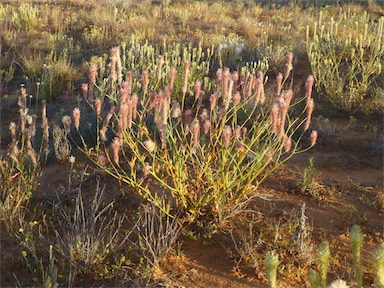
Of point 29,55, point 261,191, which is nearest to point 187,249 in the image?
point 261,191

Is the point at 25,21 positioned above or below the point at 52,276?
above

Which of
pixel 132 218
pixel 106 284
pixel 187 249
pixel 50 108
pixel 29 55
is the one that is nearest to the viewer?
pixel 106 284

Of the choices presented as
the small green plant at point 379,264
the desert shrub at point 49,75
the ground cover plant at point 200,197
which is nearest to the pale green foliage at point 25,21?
the desert shrub at point 49,75

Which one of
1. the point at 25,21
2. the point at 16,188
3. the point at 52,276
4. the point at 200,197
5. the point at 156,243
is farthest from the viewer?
the point at 25,21

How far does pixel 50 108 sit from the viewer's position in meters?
5.93

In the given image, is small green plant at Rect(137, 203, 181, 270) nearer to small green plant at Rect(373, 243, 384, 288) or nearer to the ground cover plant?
the ground cover plant

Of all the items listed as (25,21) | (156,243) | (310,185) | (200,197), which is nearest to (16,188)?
(156,243)

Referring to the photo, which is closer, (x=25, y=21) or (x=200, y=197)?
(x=200, y=197)

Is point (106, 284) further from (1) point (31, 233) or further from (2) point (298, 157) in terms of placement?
(2) point (298, 157)

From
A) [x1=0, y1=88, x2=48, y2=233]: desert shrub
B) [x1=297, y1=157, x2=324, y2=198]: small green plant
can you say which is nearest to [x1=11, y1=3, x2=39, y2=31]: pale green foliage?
[x1=0, y1=88, x2=48, y2=233]: desert shrub

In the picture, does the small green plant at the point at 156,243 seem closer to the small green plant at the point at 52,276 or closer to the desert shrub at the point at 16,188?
the small green plant at the point at 52,276

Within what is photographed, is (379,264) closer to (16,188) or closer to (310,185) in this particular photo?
(310,185)

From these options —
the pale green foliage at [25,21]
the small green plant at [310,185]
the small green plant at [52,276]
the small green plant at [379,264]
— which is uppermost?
the small green plant at [379,264]

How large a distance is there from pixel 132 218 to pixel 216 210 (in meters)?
0.57
